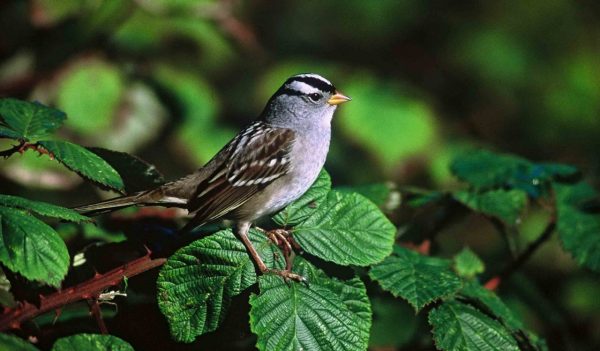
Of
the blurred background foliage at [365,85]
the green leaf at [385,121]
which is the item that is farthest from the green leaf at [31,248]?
the green leaf at [385,121]

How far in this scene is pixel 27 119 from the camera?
2.04 m

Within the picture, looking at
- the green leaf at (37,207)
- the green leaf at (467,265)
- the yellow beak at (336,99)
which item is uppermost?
the green leaf at (37,207)

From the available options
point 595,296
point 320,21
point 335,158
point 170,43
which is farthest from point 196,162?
point 595,296

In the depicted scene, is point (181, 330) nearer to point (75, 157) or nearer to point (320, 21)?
point (75, 157)

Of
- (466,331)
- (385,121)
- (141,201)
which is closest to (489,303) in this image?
(466,331)

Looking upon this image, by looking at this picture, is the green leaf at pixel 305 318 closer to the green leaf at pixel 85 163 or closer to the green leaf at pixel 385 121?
the green leaf at pixel 85 163

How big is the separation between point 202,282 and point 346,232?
0.45 metres

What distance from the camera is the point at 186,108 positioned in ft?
14.6

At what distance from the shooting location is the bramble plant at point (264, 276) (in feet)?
5.47

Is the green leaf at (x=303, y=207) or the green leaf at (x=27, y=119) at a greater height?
the green leaf at (x=27, y=119)

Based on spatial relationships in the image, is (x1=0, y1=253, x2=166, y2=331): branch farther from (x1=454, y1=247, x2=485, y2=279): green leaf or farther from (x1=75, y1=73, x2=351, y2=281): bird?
(x1=454, y1=247, x2=485, y2=279): green leaf

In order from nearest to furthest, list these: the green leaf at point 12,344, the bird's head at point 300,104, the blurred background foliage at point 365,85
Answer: the green leaf at point 12,344, the bird's head at point 300,104, the blurred background foliage at point 365,85

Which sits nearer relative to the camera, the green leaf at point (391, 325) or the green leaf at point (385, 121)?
the green leaf at point (391, 325)

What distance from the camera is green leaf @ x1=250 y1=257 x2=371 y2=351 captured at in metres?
1.77
